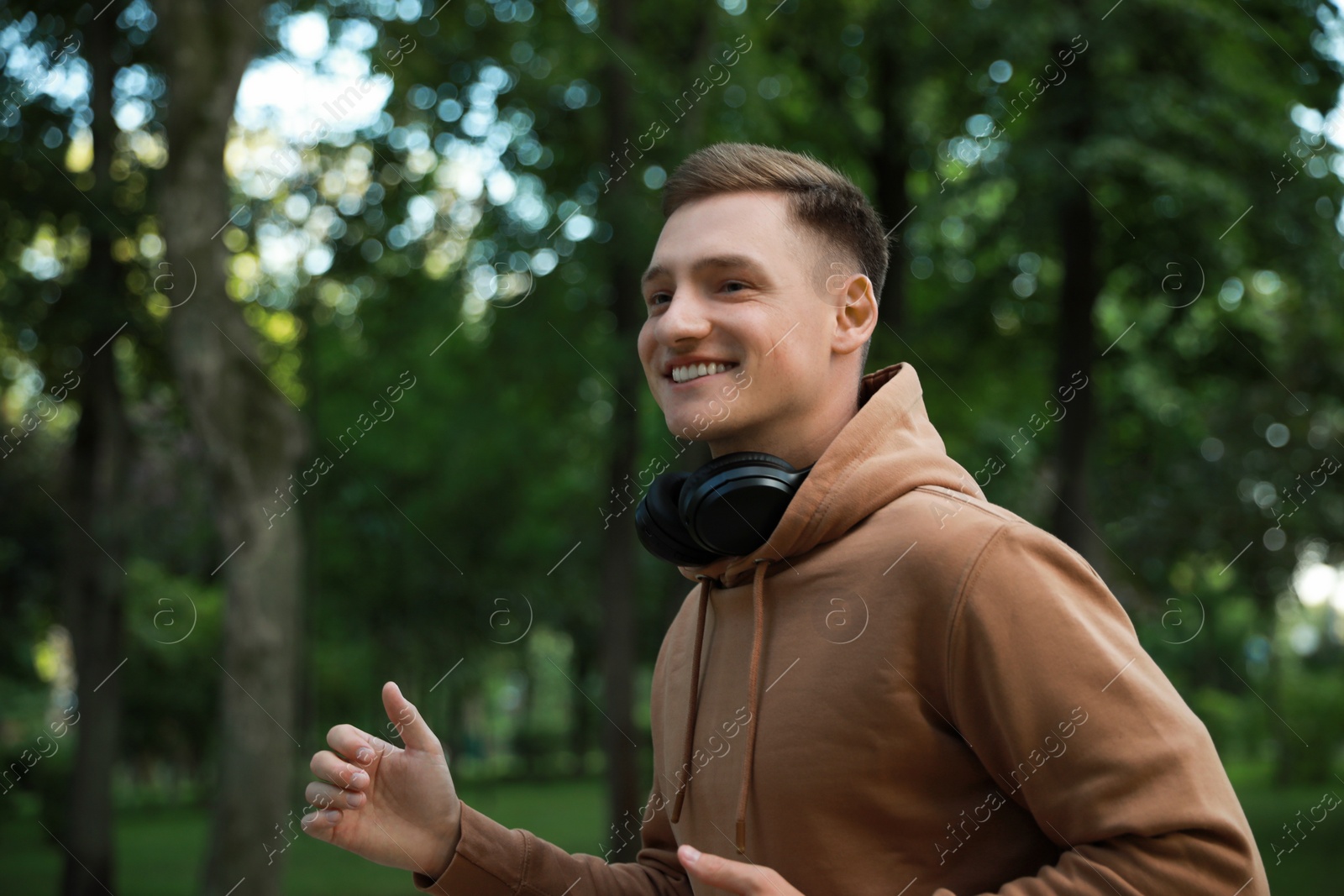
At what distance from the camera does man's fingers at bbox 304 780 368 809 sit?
2.00 metres

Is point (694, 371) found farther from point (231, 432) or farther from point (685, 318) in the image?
point (231, 432)

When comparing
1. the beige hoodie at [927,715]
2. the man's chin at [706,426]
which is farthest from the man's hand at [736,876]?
the man's chin at [706,426]

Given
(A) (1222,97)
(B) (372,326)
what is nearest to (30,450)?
(B) (372,326)

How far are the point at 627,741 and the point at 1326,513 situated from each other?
293 inches

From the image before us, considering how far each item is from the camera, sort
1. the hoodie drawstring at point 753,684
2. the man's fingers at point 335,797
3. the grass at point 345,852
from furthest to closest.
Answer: the grass at point 345,852 < the man's fingers at point 335,797 < the hoodie drawstring at point 753,684

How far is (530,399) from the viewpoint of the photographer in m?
12.4

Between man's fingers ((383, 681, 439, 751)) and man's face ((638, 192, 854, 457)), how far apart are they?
0.61 metres

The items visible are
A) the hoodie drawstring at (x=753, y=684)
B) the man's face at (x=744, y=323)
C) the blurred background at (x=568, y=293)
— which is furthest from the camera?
the blurred background at (x=568, y=293)

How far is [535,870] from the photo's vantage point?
213 cm

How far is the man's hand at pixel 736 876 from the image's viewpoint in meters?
1.47

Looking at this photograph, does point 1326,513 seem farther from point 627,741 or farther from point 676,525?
point 676,525

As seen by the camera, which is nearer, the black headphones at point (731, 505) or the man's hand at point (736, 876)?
the man's hand at point (736, 876)

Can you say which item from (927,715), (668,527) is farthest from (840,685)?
(668,527)

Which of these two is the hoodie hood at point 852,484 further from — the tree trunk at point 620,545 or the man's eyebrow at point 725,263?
the tree trunk at point 620,545
